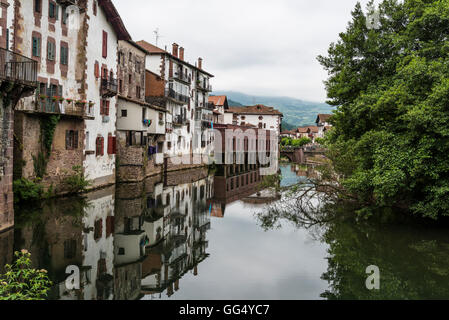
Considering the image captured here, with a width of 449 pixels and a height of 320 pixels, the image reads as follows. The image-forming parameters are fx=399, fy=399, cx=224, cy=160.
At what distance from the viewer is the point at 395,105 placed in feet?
58.6

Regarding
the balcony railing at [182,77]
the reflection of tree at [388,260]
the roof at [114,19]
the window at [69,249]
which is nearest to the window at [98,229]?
the window at [69,249]

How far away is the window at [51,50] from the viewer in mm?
22078

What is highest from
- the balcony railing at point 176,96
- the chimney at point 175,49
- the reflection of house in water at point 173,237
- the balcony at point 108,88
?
the chimney at point 175,49

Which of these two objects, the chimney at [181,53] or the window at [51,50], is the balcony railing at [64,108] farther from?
the chimney at [181,53]

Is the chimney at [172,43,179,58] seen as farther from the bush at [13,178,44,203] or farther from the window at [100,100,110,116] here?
the bush at [13,178,44,203]

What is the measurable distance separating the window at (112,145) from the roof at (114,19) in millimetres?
7967

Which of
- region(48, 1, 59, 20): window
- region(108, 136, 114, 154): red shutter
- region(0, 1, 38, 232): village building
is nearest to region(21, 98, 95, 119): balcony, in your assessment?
region(108, 136, 114, 154): red shutter

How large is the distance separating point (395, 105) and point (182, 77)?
3639cm

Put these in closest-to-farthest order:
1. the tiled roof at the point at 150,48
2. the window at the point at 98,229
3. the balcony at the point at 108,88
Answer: the window at the point at 98,229
the balcony at the point at 108,88
the tiled roof at the point at 150,48

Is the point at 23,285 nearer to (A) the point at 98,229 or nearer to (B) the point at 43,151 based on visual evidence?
(A) the point at 98,229

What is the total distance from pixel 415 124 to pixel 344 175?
705 cm

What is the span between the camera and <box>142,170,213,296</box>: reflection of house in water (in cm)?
1183

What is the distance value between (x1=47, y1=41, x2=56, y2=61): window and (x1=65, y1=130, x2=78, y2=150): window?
4.34 m

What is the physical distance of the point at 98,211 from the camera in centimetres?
2005
